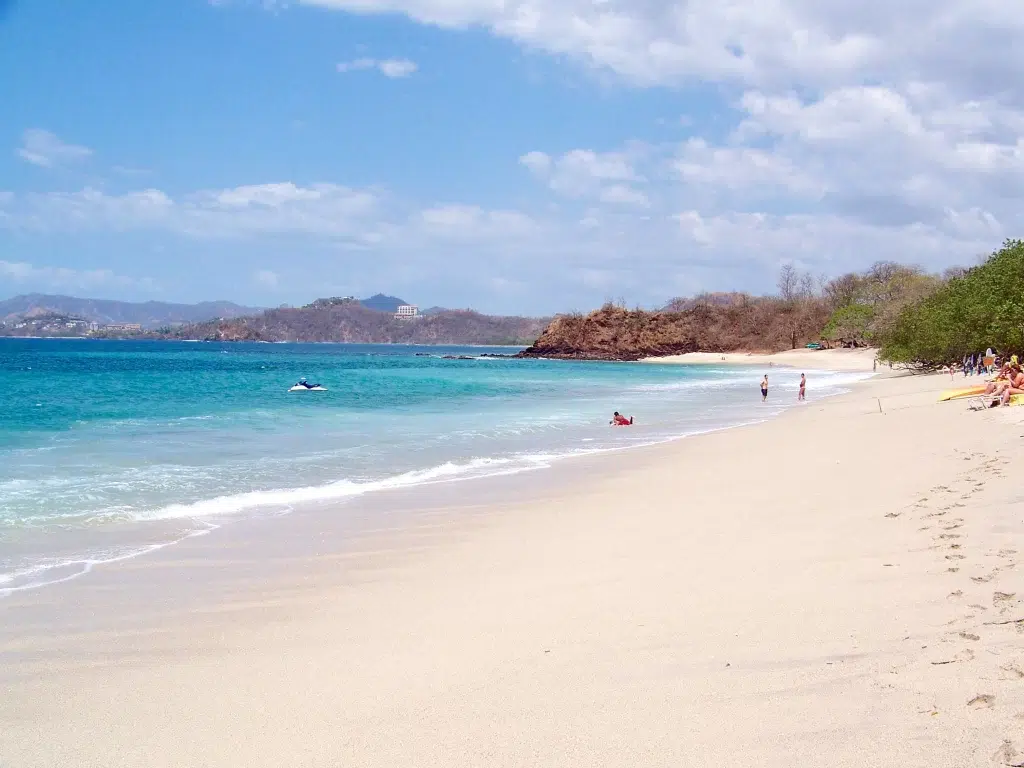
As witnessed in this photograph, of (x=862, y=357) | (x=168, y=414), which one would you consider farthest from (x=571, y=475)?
(x=862, y=357)

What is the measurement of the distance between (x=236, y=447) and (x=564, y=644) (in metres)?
13.8

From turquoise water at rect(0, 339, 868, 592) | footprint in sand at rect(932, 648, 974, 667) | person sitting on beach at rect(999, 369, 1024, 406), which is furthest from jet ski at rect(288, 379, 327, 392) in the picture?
footprint in sand at rect(932, 648, 974, 667)

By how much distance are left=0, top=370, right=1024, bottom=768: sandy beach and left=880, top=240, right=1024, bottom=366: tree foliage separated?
20941 mm

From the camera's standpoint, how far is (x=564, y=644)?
16.5ft

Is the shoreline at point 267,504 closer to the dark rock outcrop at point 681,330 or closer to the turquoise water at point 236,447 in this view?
the turquoise water at point 236,447

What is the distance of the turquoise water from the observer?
9.67 meters

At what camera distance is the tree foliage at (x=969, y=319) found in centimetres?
2681

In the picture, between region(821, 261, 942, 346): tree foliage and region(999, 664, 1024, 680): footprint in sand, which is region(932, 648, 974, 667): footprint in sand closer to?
region(999, 664, 1024, 680): footprint in sand

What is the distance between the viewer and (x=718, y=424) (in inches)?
876

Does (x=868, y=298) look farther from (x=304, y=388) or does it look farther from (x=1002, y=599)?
(x=1002, y=599)

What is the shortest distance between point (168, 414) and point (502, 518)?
62.4 feet

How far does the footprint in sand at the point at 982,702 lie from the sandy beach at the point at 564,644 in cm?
1

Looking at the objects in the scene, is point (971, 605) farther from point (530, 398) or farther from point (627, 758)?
point (530, 398)

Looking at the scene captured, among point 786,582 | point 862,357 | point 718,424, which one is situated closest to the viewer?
point 786,582
